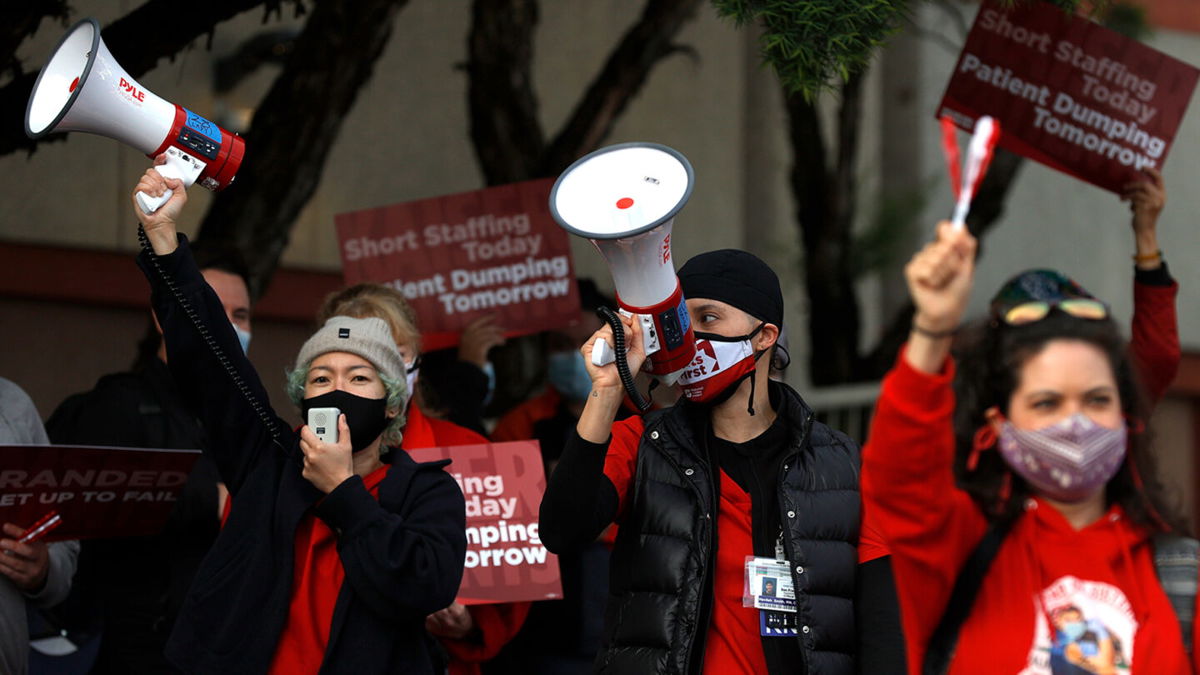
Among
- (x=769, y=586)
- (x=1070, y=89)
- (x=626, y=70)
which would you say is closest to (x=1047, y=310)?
(x=769, y=586)

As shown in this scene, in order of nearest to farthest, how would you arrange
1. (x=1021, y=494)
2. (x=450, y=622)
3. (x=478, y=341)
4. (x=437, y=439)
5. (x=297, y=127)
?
(x=1021, y=494) → (x=450, y=622) → (x=437, y=439) → (x=478, y=341) → (x=297, y=127)

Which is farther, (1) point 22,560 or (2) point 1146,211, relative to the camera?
(2) point 1146,211

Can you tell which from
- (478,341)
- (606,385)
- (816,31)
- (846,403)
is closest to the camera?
(606,385)

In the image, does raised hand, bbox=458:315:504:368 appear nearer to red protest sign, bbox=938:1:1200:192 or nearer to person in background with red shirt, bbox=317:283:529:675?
person in background with red shirt, bbox=317:283:529:675

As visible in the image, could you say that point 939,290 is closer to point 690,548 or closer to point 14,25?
point 690,548

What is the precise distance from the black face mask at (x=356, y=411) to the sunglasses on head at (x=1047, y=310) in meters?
1.54

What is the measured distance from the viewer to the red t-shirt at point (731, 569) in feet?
11.1

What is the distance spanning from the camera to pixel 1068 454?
8.76 ft

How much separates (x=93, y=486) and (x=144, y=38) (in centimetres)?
176

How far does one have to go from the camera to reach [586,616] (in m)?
4.92

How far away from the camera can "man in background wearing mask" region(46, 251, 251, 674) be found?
450 cm

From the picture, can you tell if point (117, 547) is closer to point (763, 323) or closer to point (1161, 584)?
point (763, 323)

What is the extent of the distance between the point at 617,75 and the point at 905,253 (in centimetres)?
370

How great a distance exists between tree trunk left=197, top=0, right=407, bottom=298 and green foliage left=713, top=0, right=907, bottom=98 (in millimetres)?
2418
